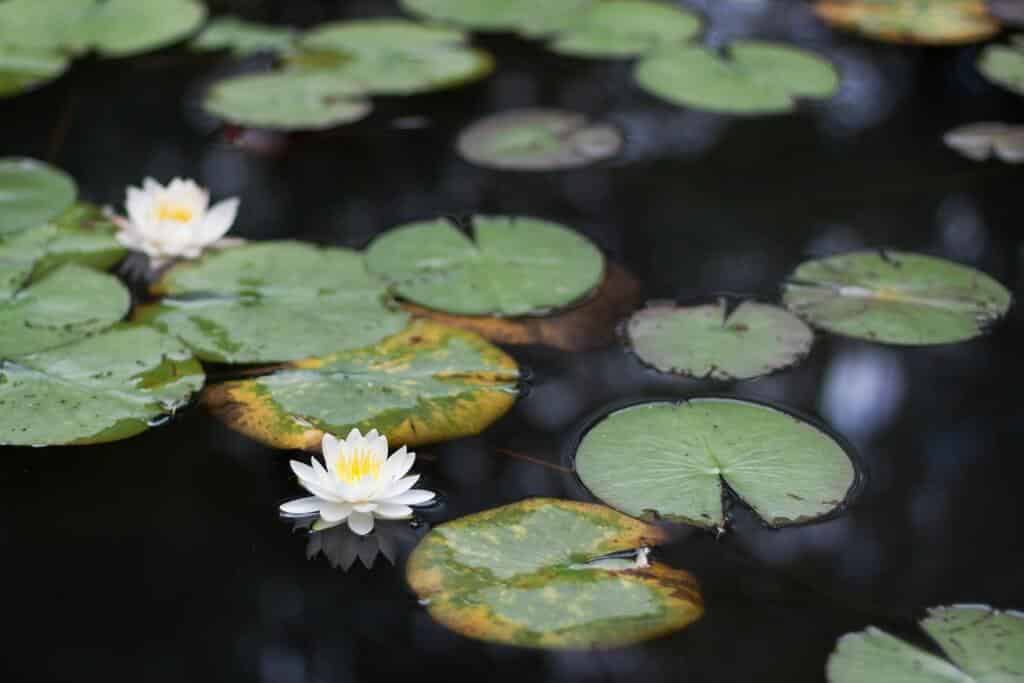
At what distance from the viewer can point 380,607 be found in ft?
5.16

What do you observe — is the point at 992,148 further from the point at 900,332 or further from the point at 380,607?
the point at 380,607

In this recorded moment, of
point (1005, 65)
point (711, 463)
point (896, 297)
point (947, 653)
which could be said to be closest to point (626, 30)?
point (1005, 65)

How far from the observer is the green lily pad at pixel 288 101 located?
294 cm

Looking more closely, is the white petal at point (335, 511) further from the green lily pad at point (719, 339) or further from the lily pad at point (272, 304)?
the green lily pad at point (719, 339)

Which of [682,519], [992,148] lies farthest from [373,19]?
[682,519]

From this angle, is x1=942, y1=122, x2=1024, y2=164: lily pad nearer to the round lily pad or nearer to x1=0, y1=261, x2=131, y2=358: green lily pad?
the round lily pad

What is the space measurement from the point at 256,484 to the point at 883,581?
36.4 inches

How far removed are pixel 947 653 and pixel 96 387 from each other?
4.40ft

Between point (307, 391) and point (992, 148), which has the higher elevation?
point (992, 148)

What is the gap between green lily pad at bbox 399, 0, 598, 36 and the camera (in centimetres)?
362

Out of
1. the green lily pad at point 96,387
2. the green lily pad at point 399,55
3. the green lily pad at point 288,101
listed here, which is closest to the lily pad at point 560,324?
the green lily pad at point 96,387

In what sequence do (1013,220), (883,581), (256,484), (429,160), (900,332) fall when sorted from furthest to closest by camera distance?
(429,160) → (1013,220) → (900,332) → (256,484) → (883,581)

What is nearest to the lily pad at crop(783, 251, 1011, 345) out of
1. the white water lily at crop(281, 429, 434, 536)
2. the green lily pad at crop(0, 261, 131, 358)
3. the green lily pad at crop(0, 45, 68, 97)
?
the white water lily at crop(281, 429, 434, 536)

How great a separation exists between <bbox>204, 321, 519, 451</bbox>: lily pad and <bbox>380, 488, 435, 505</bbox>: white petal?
15cm
